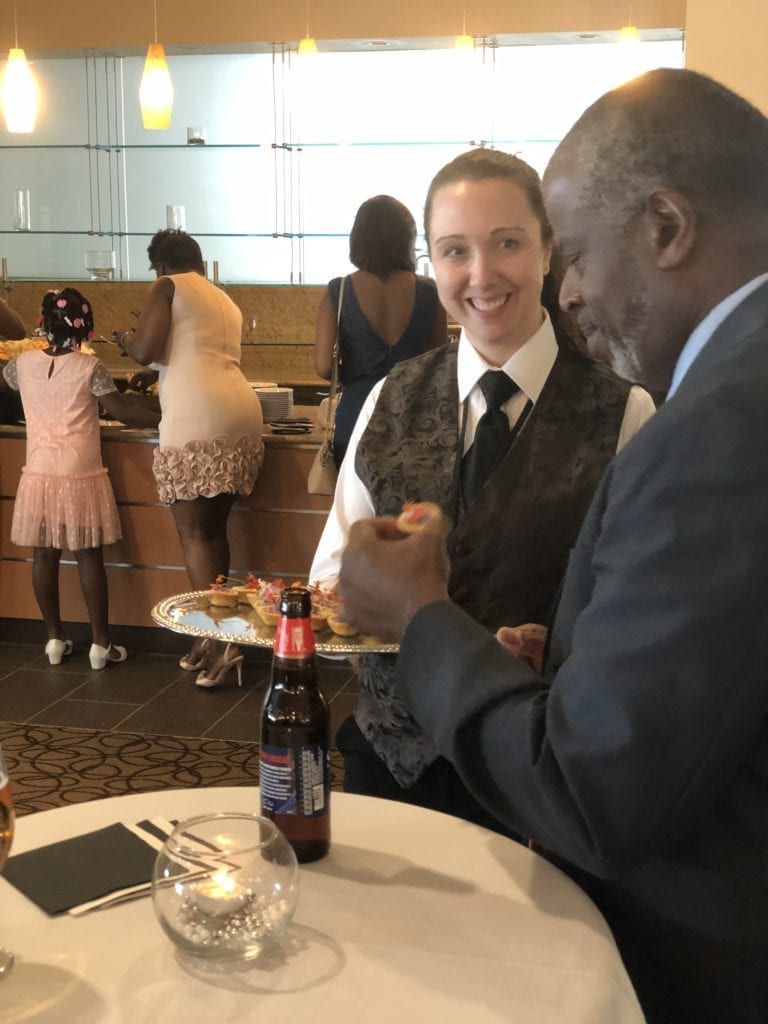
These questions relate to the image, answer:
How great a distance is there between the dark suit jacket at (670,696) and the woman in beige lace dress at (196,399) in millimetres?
3669

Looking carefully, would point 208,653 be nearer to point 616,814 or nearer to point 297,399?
point 297,399

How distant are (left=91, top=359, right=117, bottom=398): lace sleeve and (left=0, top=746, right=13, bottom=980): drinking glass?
3.98 meters

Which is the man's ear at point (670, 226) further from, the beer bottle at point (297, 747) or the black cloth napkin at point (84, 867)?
the black cloth napkin at point (84, 867)

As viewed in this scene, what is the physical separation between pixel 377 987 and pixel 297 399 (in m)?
6.13

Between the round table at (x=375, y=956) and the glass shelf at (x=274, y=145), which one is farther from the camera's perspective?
the glass shelf at (x=274, y=145)

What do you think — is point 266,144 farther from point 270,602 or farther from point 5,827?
point 5,827

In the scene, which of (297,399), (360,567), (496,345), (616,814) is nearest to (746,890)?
(616,814)

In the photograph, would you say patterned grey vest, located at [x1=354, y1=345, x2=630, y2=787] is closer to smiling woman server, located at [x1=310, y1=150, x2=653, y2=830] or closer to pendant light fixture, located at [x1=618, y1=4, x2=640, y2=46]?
smiling woman server, located at [x1=310, y1=150, x2=653, y2=830]

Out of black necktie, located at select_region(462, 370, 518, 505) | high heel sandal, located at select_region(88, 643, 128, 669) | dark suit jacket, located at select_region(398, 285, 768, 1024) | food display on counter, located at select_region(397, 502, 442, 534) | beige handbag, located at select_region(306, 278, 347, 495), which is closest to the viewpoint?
dark suit jacket, located at select_region(398, 285, 768, 1024)

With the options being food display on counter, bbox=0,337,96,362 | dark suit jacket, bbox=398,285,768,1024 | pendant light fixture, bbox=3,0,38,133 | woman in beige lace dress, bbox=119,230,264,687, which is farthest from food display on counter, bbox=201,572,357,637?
pendant light fixture, bbox=3,0,38,133

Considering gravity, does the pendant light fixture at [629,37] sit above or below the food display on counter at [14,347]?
above

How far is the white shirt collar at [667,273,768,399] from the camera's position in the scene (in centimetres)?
104

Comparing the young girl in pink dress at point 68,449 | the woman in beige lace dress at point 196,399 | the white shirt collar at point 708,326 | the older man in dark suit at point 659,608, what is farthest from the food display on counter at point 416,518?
the young girl in pink dress at point 68,449

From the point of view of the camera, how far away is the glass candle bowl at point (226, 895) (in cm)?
111
